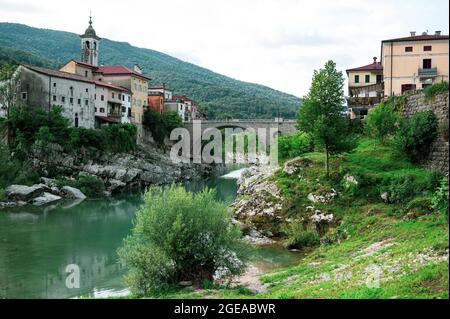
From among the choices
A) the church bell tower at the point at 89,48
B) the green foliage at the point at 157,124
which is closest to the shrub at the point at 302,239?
the green foliage at the point at 157,124

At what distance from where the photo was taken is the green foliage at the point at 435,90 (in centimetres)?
3395

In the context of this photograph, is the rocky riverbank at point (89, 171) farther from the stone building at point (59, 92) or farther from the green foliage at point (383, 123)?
the green foliage at point (383, 123)

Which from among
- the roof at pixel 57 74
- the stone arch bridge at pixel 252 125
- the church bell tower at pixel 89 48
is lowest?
the stone arch bridge at pixel 252 125

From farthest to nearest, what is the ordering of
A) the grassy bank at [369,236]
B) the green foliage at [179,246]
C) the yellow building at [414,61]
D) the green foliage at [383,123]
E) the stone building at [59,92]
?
the stone building at [59,92]
the yellow building at [414,61]
the green foliage at [383,123]
the green foliage at [179,246]
the grassy bank at [369,236]

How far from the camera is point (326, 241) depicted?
96.3 feet

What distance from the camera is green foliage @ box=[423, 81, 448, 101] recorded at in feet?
111

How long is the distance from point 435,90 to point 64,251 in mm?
26870

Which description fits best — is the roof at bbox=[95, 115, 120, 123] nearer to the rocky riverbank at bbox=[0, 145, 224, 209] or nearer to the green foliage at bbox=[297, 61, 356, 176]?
the rocky riverbank at bbox=[0, 145, 224, 209]

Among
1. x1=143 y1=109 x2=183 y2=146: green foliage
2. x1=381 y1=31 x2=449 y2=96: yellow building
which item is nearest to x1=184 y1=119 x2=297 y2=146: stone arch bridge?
x1=143 y1=109 x2=183 y2=146: green foliage

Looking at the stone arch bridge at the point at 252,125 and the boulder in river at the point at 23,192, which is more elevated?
the stone arch bridge at the point at 252,125

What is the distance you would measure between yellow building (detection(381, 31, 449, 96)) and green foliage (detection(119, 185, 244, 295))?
94.5 ft

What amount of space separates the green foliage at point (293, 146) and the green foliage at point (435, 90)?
13.7 metres
